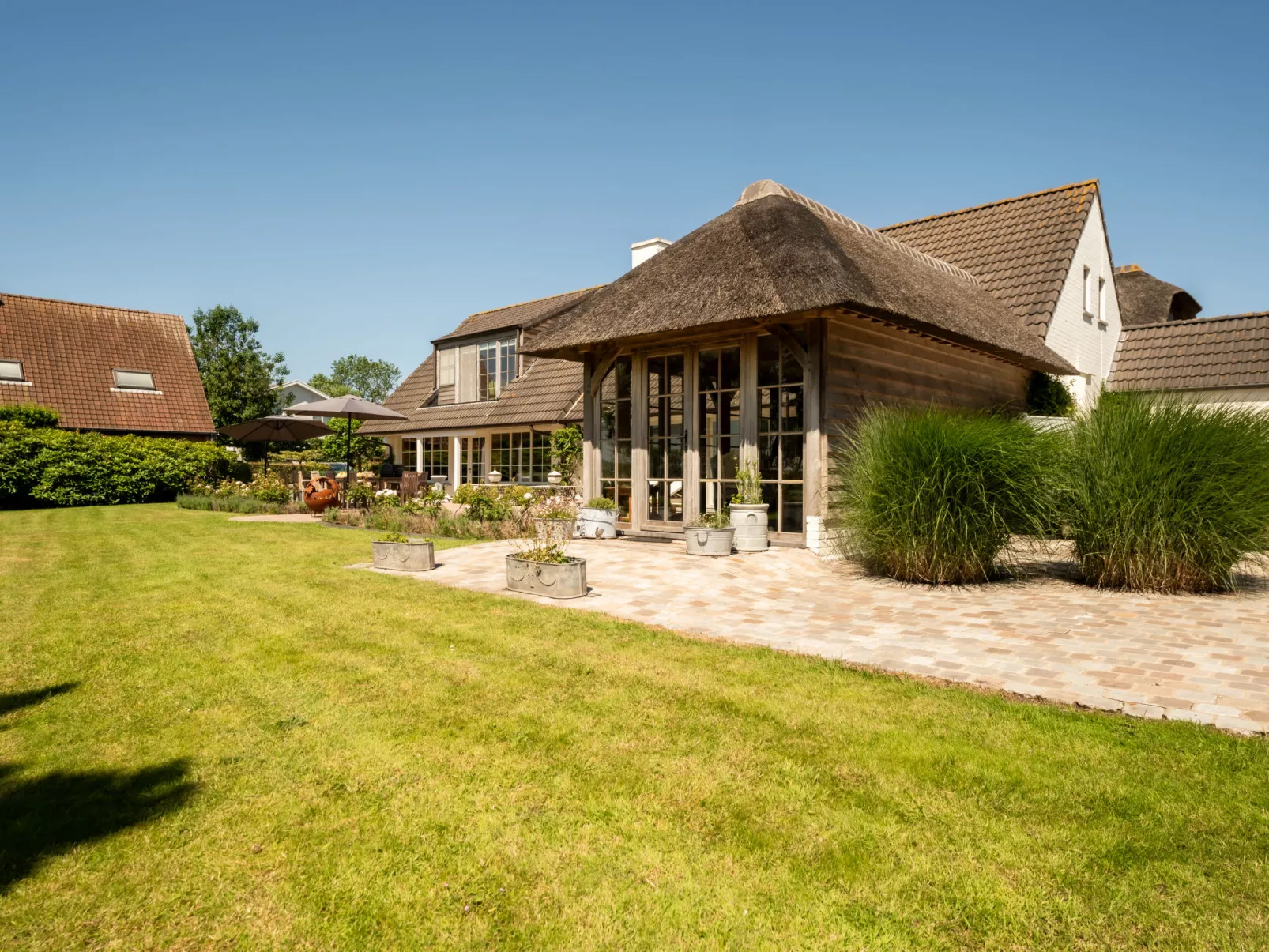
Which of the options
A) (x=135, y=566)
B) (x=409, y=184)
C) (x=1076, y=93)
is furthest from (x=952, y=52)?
Answer: (x=135, y=566)

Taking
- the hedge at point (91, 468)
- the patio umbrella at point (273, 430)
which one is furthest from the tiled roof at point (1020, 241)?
the hedge at point (91, 468)

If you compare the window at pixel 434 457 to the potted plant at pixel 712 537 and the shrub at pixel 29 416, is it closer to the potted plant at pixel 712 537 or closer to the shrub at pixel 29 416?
the shrub at pixel 29 416

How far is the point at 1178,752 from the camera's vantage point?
10.1 feet

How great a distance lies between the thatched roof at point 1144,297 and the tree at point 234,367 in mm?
43951

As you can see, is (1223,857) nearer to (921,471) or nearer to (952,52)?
(921,471)

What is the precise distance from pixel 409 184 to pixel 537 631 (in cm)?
1233

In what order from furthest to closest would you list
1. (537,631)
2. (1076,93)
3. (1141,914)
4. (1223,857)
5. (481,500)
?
(481,500)
(1076,93)
(537,631)
(1223,857)
(1141,914)

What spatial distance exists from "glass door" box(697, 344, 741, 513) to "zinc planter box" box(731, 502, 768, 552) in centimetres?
98

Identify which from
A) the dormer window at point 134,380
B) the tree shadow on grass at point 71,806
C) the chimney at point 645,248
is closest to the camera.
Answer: the tree shadow on grass at point 71,806

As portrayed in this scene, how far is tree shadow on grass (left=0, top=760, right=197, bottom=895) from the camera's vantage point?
236 cm

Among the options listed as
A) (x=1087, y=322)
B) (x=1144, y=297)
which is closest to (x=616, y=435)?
(x=1087, y=322)

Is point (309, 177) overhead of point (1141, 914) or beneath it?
overhead

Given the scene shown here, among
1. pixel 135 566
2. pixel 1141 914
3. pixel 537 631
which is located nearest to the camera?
pixel 1141 914

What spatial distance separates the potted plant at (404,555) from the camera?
8.26m
